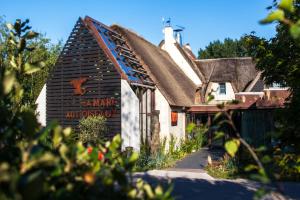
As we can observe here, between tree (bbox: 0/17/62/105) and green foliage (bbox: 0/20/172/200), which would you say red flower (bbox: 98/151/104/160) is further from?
tree (bbox: 0/17/62/105)

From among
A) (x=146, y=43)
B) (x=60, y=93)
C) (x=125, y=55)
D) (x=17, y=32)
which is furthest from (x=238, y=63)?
(x=17, y=32)

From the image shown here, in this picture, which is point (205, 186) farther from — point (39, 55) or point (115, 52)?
point (39, 55)

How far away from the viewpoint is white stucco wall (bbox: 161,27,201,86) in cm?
3011

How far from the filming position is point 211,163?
1559 cm

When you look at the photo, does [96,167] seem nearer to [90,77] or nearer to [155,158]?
[155,158]

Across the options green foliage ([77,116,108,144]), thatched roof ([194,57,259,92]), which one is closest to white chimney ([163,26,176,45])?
thatched roof ([194,57,259,92])

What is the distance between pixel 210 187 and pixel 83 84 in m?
8.67

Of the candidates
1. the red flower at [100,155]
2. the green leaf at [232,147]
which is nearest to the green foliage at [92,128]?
the red flower at [100,155]

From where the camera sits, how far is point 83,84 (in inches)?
704

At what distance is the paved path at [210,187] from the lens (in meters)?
10.4

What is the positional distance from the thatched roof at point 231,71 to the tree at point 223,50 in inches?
1283

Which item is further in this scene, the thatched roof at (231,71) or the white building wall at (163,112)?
the thatched roof at (231,71)

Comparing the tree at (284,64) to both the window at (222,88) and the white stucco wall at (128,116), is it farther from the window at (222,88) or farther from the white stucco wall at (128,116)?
the window at (222,88)

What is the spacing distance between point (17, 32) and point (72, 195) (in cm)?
189
